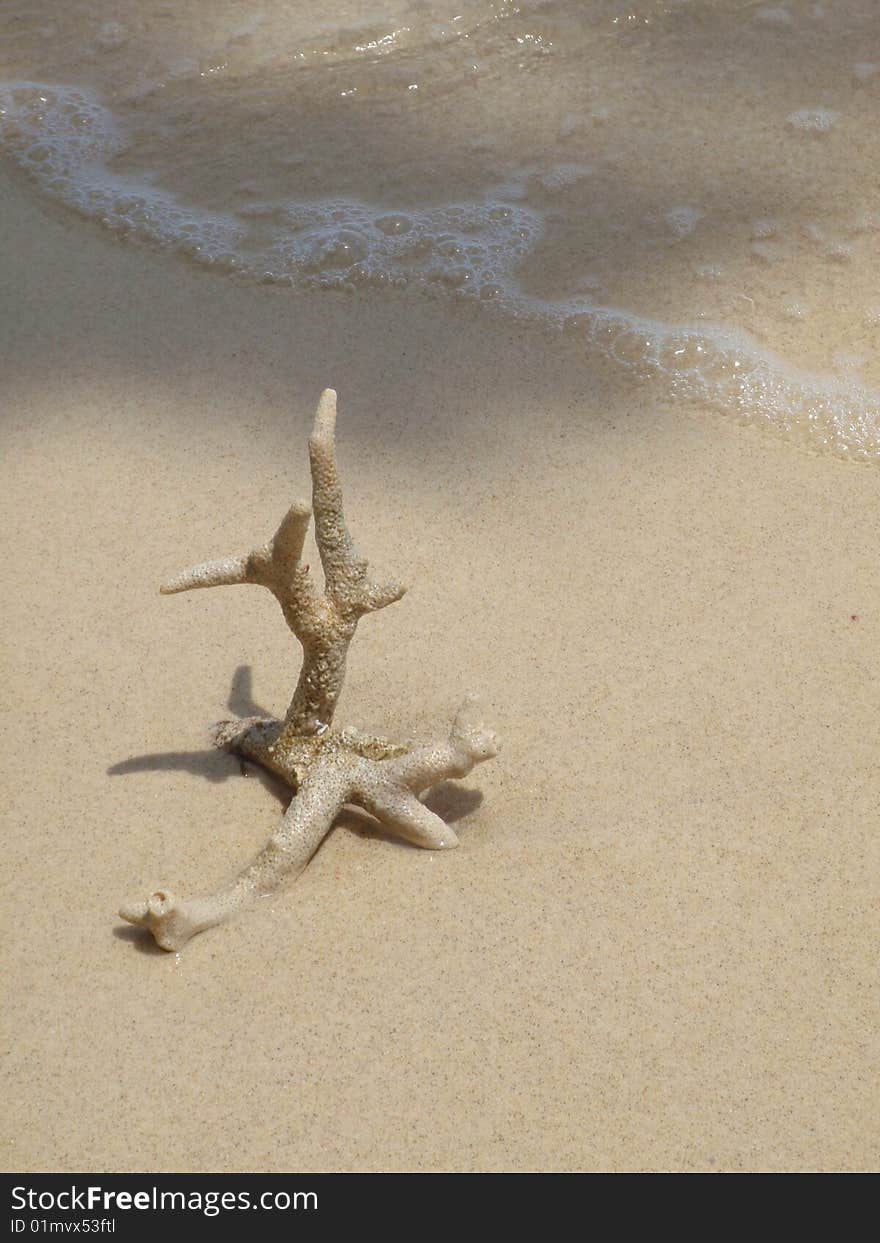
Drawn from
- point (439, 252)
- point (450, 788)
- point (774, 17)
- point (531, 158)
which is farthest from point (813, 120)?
point (450, 788)

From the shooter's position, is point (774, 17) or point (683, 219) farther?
point (774, 17)

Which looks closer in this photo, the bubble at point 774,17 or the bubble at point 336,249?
the bubble at point 336,249

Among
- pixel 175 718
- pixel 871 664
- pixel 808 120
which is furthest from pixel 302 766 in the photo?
pixel 808 120

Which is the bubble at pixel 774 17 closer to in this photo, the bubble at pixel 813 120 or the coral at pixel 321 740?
the bubble at pixel 813 120

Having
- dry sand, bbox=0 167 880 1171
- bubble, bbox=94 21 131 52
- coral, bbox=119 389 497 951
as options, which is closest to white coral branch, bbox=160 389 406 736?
coral, bbox=119 389 497 951

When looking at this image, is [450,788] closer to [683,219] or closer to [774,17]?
[683,219]

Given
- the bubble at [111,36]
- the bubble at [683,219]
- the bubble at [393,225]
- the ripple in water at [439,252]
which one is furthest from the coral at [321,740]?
the bubble at [111,36]
